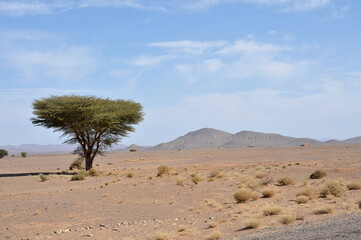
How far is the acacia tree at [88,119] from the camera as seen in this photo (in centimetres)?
3981

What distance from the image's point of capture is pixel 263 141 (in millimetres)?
183875

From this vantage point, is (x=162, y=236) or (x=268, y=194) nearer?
(x=162, y=236)

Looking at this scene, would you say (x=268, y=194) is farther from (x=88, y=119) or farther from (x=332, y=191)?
(x=88, y=119)

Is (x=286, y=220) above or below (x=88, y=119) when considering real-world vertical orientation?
below

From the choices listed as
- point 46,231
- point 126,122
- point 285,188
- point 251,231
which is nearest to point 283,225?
point 251,231

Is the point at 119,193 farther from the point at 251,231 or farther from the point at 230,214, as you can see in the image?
the point at 251,231

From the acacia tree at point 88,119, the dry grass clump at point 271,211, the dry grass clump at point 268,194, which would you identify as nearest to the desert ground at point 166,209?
the dry grass clump at point 271,211

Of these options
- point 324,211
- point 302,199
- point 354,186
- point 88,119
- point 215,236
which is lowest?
point 215,236

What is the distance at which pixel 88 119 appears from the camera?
40156mm

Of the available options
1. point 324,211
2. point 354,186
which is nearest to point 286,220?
point 324,211

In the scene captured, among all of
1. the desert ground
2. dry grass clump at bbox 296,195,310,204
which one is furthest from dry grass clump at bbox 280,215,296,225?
dry grass clump at bbox 296,195,310,204

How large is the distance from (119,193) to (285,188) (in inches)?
392

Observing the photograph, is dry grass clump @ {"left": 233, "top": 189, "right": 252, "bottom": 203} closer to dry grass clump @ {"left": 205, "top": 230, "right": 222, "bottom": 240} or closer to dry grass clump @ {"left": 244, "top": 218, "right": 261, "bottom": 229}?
dry grass clump @ {"left": 244, "top": 218, "right": 261, "bottom": 229}

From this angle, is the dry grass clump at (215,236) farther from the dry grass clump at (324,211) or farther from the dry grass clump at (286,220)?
the dry grass clump at (324,211)
